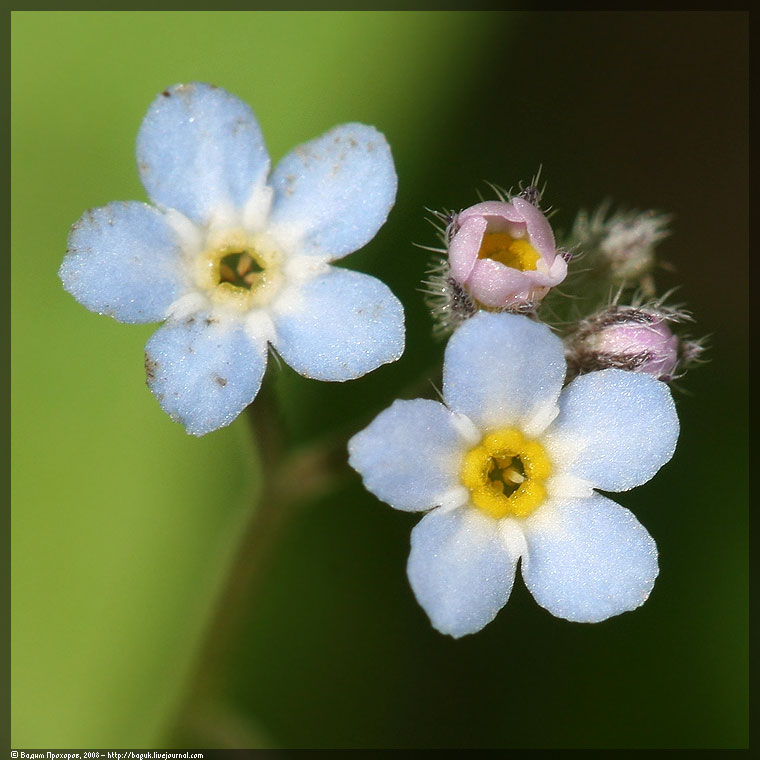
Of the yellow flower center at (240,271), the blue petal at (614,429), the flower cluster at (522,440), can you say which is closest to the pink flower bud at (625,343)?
the flower cluster at (522,440)

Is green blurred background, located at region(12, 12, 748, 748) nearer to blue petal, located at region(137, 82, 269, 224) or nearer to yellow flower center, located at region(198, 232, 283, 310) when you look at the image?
yellow flower center, located at region(198, 232, 283, 310)

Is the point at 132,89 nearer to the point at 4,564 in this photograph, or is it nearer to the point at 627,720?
the point at 4,564

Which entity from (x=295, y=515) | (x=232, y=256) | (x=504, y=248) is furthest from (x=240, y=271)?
(x=295, y=515)

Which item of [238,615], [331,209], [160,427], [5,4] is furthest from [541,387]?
[5,4]

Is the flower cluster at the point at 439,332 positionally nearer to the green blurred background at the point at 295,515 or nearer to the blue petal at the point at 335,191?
the blue petal at the point at 335,191

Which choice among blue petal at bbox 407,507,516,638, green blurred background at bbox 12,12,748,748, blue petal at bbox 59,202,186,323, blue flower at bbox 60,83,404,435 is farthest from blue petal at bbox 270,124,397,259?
green blurred background at bbox 12,12,748,748

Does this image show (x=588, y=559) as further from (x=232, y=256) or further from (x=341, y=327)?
(x=232, y=256)

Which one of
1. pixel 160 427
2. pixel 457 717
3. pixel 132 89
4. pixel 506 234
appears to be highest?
pixel 132 89
